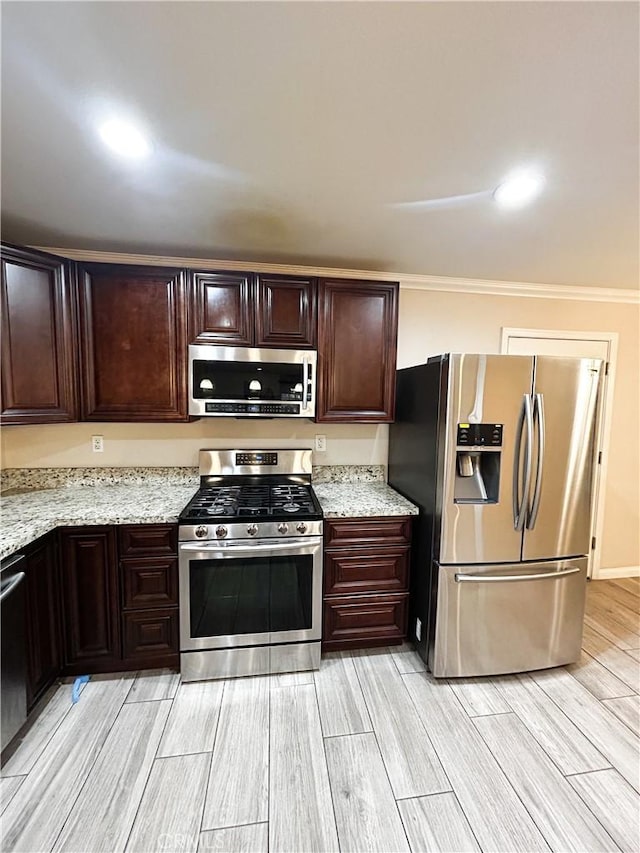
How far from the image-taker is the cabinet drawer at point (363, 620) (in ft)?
7.07

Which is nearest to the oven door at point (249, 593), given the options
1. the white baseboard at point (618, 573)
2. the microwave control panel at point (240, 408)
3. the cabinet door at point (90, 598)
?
the cabinet door at point (90, 598)

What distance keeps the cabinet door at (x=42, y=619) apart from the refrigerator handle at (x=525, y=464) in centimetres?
247

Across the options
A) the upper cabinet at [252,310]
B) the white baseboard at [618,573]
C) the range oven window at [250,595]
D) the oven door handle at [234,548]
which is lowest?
the white baseboard at [618,573]

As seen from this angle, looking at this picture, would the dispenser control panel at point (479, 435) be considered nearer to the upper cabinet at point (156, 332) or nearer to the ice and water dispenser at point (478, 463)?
the ice and water dispenser at point (478, 463)

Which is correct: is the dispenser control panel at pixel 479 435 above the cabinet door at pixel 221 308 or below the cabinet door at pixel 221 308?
below

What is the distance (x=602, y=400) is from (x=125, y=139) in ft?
12.3

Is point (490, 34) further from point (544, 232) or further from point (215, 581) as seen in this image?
point (215, 581)

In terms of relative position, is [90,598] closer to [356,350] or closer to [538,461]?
[356,350]

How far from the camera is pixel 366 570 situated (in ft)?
7.12

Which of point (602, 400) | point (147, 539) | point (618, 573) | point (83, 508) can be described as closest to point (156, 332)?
point (83, 508)

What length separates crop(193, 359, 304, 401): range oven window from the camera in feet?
7.36

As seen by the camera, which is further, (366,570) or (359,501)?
(359,501)

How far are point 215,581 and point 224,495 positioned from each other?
54 centimetres

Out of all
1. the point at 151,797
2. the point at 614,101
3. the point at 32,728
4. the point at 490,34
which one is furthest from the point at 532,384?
the point at 32,728
